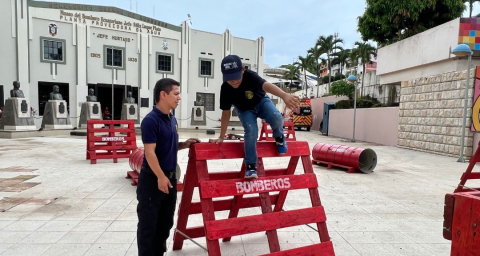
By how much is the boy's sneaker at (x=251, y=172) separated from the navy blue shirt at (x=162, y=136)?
27.7 inches

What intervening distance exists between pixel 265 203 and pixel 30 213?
396cm

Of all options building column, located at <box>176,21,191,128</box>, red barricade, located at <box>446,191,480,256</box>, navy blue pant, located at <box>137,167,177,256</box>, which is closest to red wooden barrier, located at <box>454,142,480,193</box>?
red barricade, located at <box>446,191,480,256</box>

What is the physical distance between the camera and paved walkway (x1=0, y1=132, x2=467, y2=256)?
11.6 feet

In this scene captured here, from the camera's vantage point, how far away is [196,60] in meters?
29.1

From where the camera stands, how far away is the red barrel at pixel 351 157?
8.23m

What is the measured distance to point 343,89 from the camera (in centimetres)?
2653

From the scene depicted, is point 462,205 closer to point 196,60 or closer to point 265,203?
point 265,203

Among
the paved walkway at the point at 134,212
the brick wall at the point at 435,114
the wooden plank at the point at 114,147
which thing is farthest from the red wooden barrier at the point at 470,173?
the wooden plank at the point at 114,147

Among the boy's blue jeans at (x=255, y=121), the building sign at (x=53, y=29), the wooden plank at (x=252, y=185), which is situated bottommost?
the wooden plank at (x=252, y=185)

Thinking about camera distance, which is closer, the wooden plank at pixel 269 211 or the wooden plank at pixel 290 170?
the wooden plank at pixel 269 211

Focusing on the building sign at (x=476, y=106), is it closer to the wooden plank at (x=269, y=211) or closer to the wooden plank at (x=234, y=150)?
the wooden plank at (x=234, y=150)

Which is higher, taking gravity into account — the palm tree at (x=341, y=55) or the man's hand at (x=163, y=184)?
the palm tree at (x=341, y=55)

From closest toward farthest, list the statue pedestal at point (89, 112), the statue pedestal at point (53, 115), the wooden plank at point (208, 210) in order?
the wooden plank at point (208, 210) < the statue pedestal at point (53, 115) < the statue pedestal at point (89, 112)

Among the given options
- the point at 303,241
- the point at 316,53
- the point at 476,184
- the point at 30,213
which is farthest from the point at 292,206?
the point at 316,53
